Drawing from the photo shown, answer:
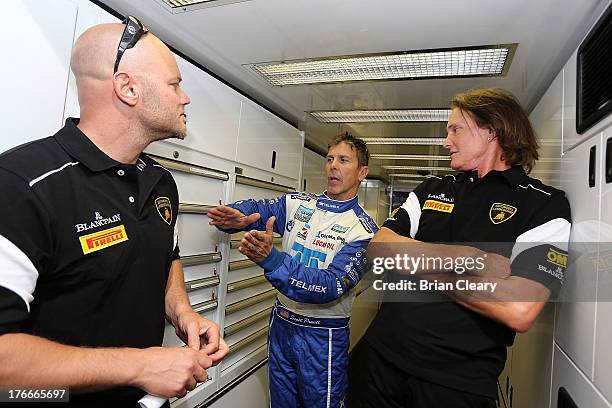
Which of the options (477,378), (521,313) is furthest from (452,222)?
(477,378)

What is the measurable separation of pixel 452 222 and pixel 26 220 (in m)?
1.36

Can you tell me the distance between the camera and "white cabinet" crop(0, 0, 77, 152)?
1080 mm

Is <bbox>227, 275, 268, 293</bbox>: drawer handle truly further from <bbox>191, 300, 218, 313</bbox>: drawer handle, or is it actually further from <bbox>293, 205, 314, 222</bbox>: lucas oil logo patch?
<bbox>293, 205, 314, 222</bbox>: lucas oil logo patch

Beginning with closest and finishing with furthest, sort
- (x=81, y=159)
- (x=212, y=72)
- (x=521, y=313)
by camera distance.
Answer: (x=81, y=159), (x=521, y=313), (x=212, y=72)

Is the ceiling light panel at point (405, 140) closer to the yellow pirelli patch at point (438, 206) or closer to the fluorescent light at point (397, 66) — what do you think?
the fluorescent light at point (397, 66)

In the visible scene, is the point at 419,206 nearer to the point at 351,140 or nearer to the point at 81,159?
the point at 351,140

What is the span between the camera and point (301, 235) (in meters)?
2.09

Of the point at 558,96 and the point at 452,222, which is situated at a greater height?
the point at 558,96

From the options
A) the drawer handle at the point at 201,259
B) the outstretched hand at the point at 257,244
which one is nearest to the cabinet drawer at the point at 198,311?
the drawer handle at the point at 201,259

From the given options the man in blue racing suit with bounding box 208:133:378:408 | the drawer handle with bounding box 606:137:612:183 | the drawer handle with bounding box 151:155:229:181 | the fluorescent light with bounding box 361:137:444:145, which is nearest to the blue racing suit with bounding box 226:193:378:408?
the man in blue racing suit with bounding box 208:133:378:408

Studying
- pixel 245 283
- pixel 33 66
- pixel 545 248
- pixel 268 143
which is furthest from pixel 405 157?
pixel 33 66

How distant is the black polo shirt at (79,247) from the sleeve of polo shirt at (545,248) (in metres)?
1.24

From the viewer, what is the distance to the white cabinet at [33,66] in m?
1.08

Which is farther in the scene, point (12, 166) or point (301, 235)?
point (301, 235)
